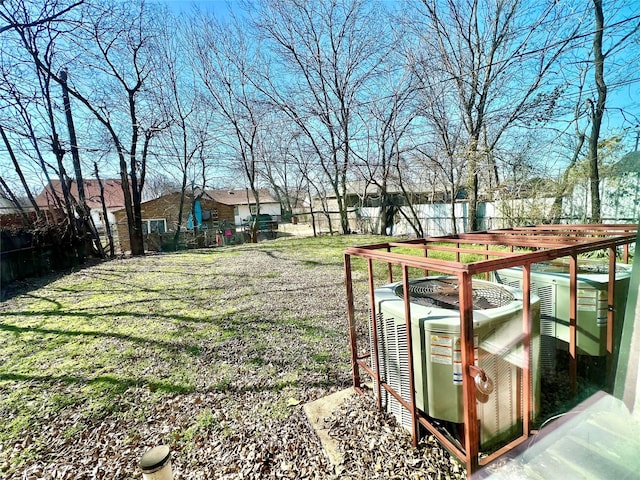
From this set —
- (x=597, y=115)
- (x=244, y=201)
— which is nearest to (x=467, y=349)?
(x=597, y=115)

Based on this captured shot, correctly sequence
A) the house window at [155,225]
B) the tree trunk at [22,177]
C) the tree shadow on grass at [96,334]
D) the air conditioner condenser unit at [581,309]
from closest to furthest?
the air conditioner condenser unit at [581,309] < the tree shadow on grass at [96,334] < the tree trunk at [22,177] < the house window at [155,225]

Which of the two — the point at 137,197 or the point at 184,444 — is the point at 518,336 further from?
the point at 137,197

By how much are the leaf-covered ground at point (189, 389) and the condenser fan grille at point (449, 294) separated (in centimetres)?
74

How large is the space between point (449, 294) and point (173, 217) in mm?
19884

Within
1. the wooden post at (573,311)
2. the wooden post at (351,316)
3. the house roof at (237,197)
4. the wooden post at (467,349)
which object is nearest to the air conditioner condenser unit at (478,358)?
the wooden post at (467,349)

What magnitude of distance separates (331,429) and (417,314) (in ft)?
3.06

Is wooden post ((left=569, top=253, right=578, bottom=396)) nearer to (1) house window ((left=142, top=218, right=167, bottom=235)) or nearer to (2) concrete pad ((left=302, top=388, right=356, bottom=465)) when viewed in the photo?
(2) concrete pad ((left=302, top=388, right=356, bottom=465))

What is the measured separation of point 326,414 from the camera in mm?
1901

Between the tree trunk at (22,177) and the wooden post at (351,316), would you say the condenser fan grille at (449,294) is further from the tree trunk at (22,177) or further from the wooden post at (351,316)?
the tree trunk at (22,177)

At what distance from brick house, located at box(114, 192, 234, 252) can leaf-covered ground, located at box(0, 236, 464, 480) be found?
10580mm

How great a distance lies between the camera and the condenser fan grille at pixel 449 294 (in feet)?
5.21

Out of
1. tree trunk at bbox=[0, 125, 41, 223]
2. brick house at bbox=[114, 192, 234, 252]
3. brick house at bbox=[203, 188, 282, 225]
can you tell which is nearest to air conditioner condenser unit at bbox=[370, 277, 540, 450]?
tree trunk at bbox=[0, 125, 41, 223]

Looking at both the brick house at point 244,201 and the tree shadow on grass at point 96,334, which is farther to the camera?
the brick house at point 244,201

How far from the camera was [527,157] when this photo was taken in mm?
7992
